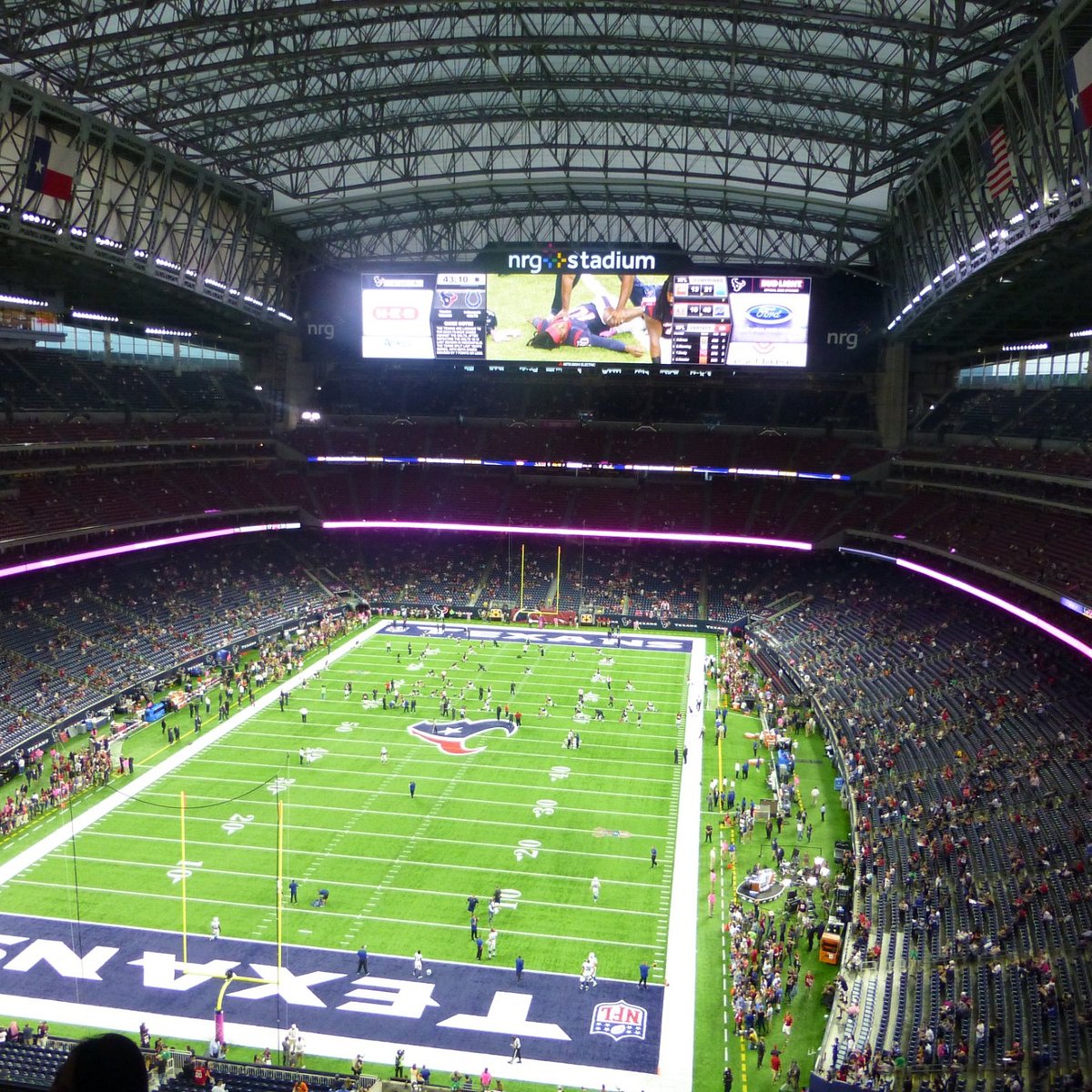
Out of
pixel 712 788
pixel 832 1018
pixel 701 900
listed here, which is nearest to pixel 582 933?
pixel 701 900

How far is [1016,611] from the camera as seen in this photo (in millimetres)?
36594

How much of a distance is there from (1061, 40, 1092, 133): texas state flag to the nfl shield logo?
2156 cm

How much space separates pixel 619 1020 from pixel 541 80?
32393 millimetres

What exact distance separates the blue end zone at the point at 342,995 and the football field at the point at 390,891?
0.17 ft

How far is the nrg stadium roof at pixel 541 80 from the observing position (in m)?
31.9

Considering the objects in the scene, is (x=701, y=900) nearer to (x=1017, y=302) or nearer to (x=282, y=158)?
(x=1017, y=302)

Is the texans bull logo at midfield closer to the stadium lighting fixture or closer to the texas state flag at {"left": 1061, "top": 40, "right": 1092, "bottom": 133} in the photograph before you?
the stadium lighting fixture

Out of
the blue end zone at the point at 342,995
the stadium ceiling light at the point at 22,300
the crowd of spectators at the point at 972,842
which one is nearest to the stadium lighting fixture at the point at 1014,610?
the crowd of spectators at the point at 972,842

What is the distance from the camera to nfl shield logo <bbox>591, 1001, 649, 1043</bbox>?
22359mm

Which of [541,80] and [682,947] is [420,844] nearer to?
[682,947]

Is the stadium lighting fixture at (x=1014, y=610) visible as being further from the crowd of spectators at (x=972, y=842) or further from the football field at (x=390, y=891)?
the football field at (x=390, y=891)

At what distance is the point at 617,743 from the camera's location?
130 ft

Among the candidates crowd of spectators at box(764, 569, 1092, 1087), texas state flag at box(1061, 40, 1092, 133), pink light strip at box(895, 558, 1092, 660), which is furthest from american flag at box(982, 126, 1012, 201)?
crowd of spectators at box(764, 569, 1092, 1087)

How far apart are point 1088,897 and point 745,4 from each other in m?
25.5
